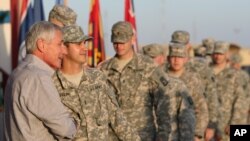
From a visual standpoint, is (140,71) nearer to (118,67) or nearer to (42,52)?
(118,67)

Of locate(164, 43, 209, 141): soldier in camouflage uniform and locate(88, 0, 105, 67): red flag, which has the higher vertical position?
locate(88, 0, 105, 67): red flag

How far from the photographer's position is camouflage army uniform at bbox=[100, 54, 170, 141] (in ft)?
29.0

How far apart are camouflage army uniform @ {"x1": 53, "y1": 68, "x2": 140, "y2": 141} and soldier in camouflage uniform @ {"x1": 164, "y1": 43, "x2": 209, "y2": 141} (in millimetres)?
3826

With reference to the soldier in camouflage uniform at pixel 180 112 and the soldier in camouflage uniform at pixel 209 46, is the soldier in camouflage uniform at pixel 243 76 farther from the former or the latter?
the soldier in camouflage uniform at pixel 180 112

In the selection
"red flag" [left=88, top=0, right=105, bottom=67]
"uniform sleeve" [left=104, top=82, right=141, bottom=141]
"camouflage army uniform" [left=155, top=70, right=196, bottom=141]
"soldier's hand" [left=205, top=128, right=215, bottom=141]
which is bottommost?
"soldier's hand" [left=205, top=128, right=215, bottom=141]

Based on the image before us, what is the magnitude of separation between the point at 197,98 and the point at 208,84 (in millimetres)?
1347

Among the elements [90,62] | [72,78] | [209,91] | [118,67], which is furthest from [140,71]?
[209,91]

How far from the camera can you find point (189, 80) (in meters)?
11.1

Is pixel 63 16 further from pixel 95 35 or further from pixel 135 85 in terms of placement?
pixel 95 35

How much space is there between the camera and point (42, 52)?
234 inches

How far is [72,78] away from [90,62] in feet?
13.9

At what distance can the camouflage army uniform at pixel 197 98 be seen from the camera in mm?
11133

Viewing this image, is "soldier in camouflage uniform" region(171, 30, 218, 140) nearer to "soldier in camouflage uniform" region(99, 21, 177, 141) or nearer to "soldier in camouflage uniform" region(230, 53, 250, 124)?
"soldier in camouflage uniform" region(230, 53, 250, 124)

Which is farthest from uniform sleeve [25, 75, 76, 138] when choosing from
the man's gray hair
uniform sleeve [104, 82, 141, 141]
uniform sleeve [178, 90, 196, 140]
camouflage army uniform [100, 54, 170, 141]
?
uniform sleeve [178, 90, 196, 140]
